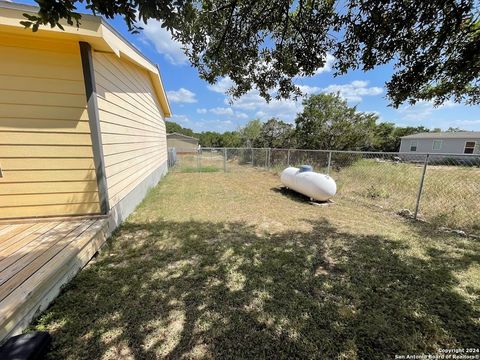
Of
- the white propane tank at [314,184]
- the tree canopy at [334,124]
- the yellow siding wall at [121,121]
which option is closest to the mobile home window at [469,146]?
the tree canopy at [334,124]

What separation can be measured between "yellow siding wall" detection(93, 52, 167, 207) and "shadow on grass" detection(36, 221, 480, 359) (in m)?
1.45

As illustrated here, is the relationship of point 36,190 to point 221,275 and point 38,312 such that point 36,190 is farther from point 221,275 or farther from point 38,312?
point 221,275

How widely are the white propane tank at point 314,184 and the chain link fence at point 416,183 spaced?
3.54ft

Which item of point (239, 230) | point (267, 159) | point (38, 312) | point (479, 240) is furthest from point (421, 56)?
point (267, 159)

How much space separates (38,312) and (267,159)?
36.5 ft

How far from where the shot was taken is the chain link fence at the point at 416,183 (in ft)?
14.0

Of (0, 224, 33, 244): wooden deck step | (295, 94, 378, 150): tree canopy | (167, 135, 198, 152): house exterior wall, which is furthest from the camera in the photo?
(167, 135, 198, 152): house exterior wall

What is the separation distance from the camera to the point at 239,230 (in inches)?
155

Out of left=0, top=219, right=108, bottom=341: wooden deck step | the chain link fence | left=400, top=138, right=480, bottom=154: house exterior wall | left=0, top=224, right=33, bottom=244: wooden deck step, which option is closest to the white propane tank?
the chain link fence

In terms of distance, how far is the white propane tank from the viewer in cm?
551

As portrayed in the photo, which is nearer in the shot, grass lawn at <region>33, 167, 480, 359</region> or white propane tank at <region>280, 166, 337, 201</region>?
grass lawn at <region>33, 167, 480, 359</region>

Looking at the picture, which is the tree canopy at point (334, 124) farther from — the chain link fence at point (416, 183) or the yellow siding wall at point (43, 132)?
the yellow siding wall at point (43, 132)

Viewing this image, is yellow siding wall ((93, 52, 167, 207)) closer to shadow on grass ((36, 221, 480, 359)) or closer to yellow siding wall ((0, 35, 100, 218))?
yellow siding wall ((0, 35, 100, 218))

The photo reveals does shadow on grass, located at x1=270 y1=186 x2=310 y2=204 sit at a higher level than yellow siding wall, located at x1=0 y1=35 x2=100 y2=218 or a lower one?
lower
